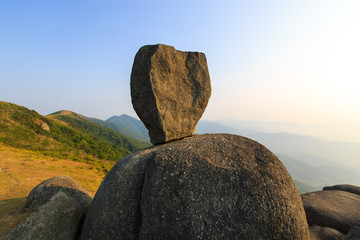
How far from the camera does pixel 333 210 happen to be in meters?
8.73

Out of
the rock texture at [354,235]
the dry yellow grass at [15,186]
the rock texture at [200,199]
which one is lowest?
the rock texture at [354,235]

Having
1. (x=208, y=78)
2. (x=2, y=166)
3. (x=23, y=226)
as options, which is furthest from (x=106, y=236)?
(x=2, y=166)

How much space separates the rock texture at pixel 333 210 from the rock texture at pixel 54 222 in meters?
10.4

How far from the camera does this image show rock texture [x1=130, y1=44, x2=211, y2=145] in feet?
24.1

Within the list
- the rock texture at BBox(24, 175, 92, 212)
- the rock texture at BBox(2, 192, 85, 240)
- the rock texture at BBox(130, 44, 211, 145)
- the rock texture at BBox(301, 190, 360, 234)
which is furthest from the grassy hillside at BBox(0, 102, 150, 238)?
the rock texture at BBox(301, 190, 360, 234)

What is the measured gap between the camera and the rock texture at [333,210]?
314 inches

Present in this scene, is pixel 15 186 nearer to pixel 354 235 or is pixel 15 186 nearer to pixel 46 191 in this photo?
pixel 46 191

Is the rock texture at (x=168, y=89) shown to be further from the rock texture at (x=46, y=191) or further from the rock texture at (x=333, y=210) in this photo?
the rock texture at (x=333, y=210)

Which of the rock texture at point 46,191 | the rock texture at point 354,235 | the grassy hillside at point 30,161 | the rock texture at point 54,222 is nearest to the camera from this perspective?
the rock texture at point 54,222

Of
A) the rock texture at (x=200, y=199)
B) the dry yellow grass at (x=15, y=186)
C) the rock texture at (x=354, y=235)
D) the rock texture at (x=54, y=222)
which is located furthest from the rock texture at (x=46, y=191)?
the rock texture at (x=354, y=235)

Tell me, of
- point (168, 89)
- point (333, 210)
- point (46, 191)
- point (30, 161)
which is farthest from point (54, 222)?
point (30, 161)

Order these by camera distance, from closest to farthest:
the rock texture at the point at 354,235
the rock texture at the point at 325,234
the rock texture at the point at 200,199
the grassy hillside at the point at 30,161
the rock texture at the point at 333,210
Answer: the rock texture at the point at 200,199 < the rock texture at the point at 354,235 < the rock texture at the point at 325,234 < the rock texture at the point at 333,210 < the grassy hillside at the point at 30,161

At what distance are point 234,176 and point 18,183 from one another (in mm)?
18152

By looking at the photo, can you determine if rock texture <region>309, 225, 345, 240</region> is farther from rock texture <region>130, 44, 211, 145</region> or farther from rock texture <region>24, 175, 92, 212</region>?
rock texture <region>24, 175, 92, 212</region>
